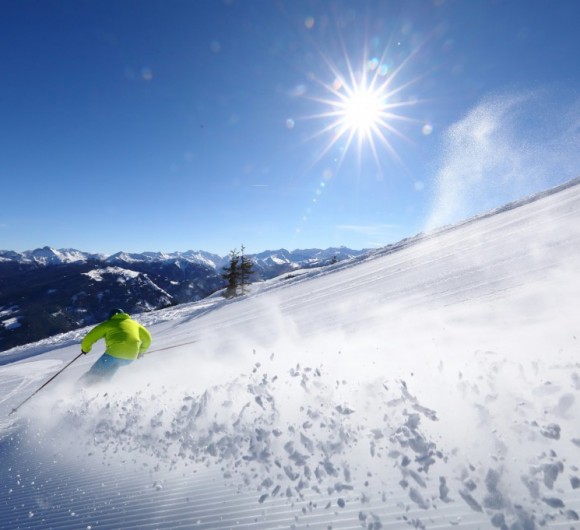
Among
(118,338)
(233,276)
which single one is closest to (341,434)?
(118,338)

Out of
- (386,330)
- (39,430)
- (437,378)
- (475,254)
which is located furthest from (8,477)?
(475,254)

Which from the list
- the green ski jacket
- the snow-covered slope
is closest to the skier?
the green ski jacket

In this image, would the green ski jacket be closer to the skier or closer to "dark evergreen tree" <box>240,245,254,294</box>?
the skier

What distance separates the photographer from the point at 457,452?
388cm

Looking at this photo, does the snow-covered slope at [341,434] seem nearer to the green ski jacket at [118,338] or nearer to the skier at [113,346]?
the skier at [113,346]

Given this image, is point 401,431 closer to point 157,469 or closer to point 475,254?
point 157,469

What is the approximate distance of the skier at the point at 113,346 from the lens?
8.16 meters

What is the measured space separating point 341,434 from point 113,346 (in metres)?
6.34

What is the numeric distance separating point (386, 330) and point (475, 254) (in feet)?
32.2

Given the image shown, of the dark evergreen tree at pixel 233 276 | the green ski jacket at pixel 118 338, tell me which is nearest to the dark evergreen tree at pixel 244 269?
the dark evergreen tree at pixel 233 276

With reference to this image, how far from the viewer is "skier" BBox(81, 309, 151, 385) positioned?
816cm

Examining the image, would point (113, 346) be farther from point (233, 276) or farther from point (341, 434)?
point (233, 276)

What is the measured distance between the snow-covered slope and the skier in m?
0.38

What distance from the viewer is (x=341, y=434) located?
4574 millimetres
